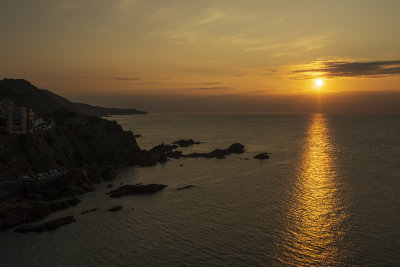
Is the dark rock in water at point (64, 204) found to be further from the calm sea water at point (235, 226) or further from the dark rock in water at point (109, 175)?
the dark rock in water at point (109, 175)

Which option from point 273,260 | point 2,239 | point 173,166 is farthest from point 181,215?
point 173,166

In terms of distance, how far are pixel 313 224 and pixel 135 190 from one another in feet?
98.6

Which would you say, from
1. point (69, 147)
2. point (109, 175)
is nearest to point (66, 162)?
point (69, 147)

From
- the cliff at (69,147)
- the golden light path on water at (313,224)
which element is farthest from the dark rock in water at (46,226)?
the golden light path on water at (313,224)

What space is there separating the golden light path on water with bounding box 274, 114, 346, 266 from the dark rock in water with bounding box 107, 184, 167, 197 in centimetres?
2372

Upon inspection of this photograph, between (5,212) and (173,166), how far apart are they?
4250 cm

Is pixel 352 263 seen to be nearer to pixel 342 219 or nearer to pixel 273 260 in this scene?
pixel 273 260

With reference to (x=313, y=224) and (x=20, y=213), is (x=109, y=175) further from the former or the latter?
(x=313, y=224)

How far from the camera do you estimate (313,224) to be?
37969 mm

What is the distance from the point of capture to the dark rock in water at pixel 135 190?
167 feet

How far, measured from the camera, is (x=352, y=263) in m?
28.2

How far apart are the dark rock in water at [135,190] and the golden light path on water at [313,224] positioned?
23725 millimetres

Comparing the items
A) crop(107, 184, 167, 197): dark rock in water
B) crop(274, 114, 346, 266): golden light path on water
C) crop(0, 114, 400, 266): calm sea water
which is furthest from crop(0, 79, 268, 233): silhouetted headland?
crop(274, 114, 346, 266): golden light path on water

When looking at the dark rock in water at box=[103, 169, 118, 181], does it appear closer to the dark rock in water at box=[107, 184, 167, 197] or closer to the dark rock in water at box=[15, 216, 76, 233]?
the dark rock in water at box=[107, 184, 167, 197]
